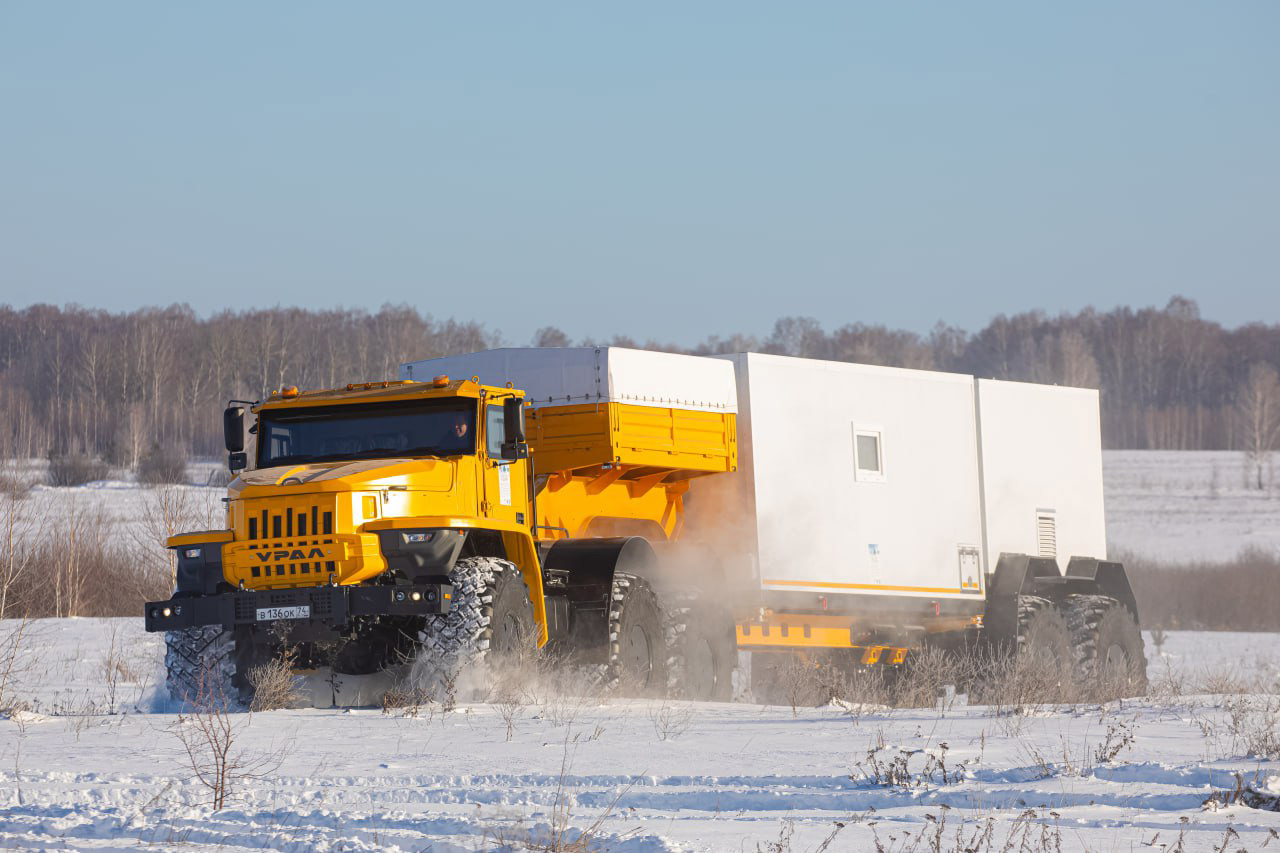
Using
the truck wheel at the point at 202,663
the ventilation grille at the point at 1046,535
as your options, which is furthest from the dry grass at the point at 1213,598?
the truck wheel at the point at 202,663

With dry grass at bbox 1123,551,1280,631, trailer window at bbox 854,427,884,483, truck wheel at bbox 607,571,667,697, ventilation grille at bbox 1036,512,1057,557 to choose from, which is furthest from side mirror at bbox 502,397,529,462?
dry grass at bbox 1123,551,1280,631

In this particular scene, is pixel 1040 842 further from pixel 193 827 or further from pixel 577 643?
pixel 577 643

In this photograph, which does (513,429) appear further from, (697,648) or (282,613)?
(697,648)

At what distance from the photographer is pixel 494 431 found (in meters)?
14.6

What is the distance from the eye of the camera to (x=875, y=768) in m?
8.79

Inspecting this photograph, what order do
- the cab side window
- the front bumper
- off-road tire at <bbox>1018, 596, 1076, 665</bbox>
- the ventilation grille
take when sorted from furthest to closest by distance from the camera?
1. the ventilation grille
2. off-road tire at <bbox>1018, 596, 1076, 665</bbox>
3. the cab side window
4. the front bumper

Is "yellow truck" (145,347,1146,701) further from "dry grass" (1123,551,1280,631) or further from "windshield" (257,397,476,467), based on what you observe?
"dry grass" (1123,551,1280,631)

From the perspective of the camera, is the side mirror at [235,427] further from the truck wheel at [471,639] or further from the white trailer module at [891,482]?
the white trailer module at [891,482]

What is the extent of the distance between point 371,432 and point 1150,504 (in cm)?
7025

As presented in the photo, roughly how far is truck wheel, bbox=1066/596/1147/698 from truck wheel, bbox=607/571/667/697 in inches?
266

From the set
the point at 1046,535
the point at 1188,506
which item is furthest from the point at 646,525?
the point at 1188,506

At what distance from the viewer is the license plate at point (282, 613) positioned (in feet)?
42.3

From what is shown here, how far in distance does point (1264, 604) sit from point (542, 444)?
1412 inches

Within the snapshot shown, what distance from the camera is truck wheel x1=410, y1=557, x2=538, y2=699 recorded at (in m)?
13.0
